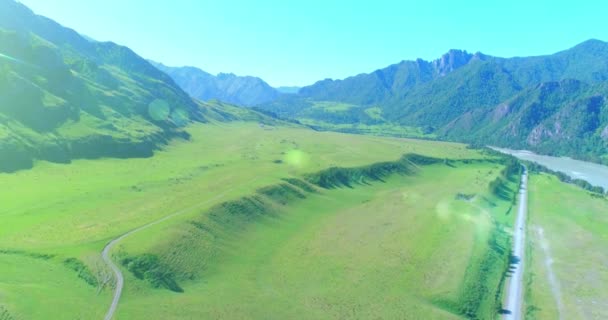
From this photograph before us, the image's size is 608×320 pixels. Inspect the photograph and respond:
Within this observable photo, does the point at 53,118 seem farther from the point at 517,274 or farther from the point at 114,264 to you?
the point at 517,274

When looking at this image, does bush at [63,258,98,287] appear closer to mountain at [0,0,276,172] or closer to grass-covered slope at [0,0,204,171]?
grass-covered slope at [0,0,204,171]

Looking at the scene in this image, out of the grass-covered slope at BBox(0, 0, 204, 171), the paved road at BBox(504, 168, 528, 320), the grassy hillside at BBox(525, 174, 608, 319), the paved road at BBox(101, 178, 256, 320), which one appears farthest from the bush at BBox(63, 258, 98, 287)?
the grassy hillside at BBox(525, 174, 608, 319)

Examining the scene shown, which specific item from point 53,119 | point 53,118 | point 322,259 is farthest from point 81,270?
point 53,118

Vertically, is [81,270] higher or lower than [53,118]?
lower

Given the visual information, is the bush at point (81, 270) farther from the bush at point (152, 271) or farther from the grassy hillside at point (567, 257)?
the grassy hillside at point (567, 257)

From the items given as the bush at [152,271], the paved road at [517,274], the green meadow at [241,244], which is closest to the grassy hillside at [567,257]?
the paved road at [517,274]

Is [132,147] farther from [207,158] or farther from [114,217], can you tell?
[114,217]
